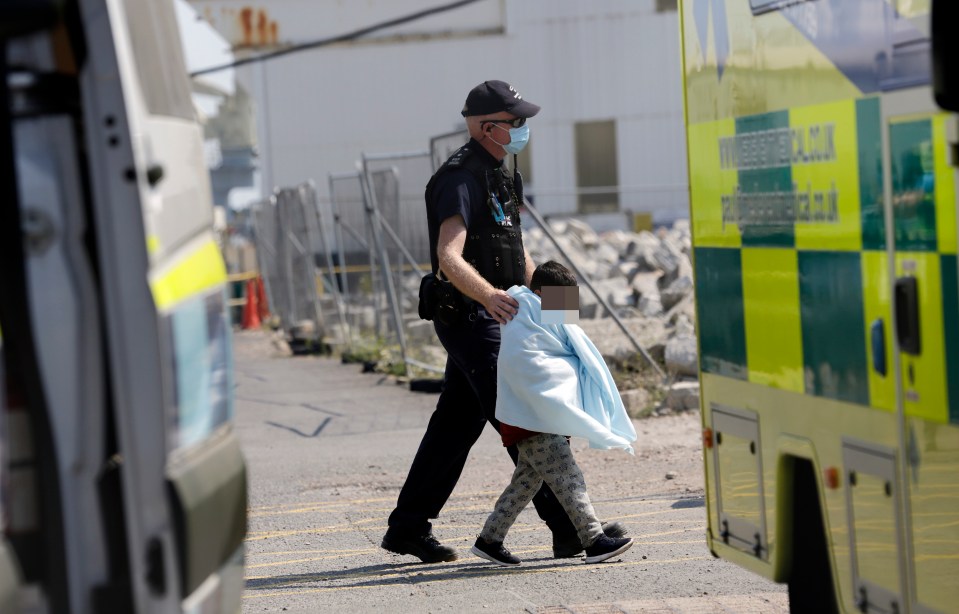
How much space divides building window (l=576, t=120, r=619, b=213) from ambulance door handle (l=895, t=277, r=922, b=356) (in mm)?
35802

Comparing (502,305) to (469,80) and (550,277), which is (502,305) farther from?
(469,80)

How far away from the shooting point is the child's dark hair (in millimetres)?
6434

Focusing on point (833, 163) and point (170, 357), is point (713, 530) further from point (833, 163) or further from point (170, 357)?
point (170, 357)

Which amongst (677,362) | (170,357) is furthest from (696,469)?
(170,357)

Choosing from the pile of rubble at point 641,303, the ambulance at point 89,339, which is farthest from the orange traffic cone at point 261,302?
the ambulance at point 89,339

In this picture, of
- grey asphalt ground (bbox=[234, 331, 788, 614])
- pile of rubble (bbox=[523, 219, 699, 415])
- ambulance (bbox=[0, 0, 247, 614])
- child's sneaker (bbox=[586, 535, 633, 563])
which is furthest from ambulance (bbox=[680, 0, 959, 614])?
pile of rubble (bbox=[523, 219, 699, 415])

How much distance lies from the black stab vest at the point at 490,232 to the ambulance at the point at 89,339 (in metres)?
3.20

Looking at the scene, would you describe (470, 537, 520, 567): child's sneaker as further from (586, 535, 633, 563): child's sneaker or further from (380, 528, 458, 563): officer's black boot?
(586, 535, 633, 563): child's sneaker

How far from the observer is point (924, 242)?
368 cm

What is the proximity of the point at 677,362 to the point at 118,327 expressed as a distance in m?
8.87

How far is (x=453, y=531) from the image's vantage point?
302 inches

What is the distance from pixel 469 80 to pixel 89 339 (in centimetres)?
3703

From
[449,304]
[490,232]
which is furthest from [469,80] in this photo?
[449,304]

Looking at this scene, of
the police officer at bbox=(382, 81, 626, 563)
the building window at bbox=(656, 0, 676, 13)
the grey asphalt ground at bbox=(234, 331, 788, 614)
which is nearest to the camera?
the grey asphalt ground at bbox=(234, 331, 788, 614)
